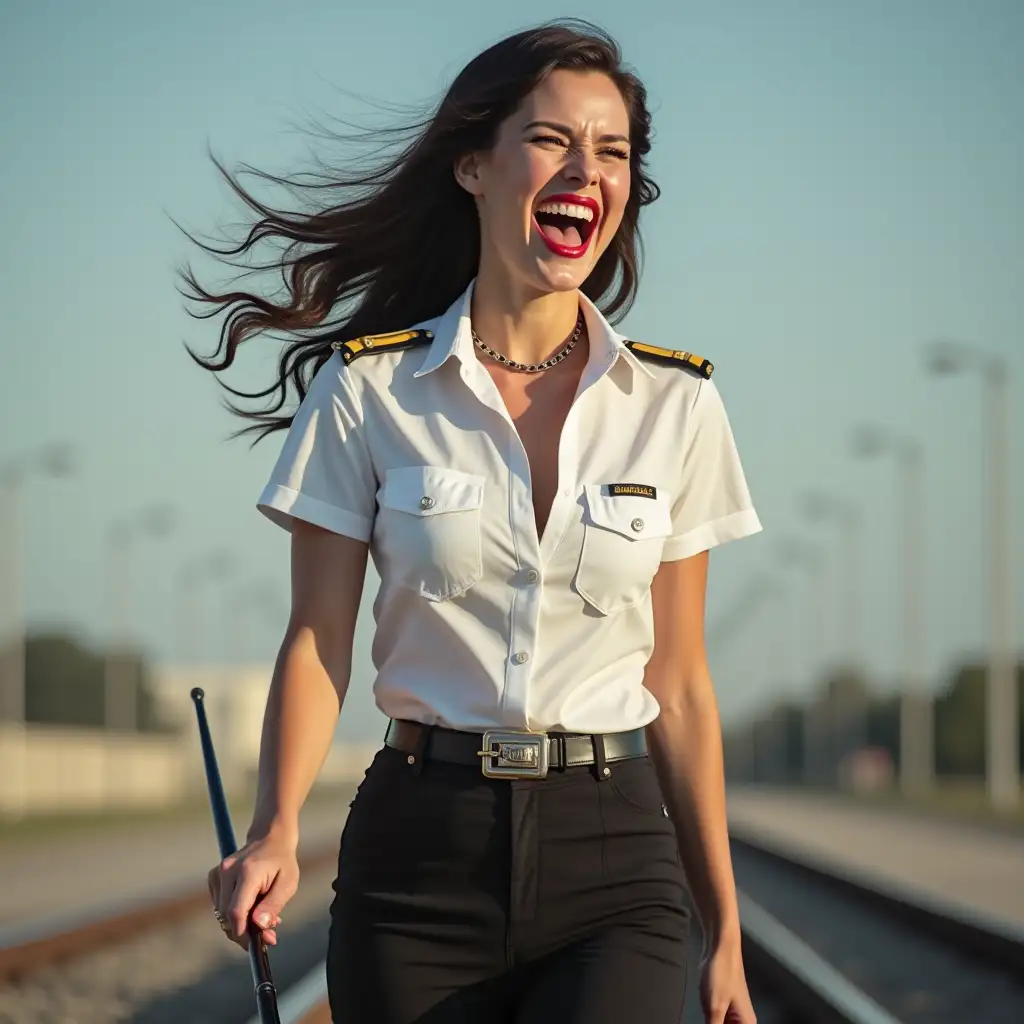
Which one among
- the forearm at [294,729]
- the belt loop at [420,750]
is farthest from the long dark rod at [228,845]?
the belt loop at [420,750]

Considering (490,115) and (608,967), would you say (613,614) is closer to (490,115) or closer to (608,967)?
(608,967)

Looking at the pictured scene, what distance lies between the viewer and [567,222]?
12.8 feet

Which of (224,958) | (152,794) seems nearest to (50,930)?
(224,958)

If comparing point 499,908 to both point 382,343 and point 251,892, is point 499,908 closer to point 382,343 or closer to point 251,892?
point 251,892

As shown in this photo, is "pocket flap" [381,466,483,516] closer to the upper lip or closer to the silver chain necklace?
the silver chain necklace

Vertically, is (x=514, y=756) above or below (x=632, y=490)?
below

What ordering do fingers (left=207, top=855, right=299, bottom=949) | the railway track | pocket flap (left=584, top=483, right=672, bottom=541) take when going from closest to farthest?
fingers (left=207, top=855, right=299, bottom=949), pocket flap (left=584, top=483, right=672, bottom=541), the railway track

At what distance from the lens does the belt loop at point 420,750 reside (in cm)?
364

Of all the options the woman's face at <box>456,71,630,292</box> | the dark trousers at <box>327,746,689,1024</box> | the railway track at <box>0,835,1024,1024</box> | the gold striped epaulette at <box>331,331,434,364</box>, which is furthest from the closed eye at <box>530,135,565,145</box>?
the railway track at <box>0,835,1024,1024</box>

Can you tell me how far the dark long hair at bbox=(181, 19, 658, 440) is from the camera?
394cm

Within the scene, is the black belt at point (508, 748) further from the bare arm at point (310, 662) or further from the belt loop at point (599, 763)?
the bare arm at point (310, 662)

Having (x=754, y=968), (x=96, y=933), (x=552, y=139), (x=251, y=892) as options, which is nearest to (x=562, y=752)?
(x=251, y=892)

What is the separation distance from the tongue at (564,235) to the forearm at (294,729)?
82cm

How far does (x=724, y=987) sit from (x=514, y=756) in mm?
636
